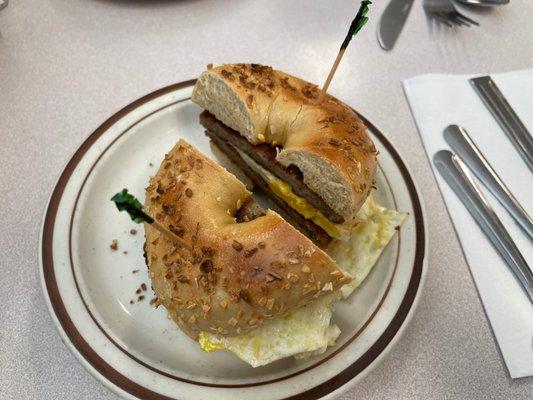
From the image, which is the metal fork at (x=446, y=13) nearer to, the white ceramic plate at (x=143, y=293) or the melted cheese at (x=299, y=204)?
the white ceramic plate at (x=143, y=293)

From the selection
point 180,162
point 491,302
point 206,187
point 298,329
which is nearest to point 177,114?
point 180,162

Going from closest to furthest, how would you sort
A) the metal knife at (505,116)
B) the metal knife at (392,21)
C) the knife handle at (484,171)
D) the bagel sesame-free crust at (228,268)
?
the bagel sesame-free crust at (228,268) → the knife handle at (484,171) → the metal knife at (505,116) → the metal knife at (392,21)

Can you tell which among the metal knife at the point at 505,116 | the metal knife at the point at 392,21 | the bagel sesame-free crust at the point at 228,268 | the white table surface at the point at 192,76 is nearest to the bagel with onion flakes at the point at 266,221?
the bagel sesame-free crust at the point at 228,268

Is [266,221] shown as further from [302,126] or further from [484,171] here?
[484,171]

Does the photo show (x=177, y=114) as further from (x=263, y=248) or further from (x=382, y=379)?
(x=382, y=379)

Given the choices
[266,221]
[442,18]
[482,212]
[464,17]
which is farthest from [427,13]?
[266,221]
